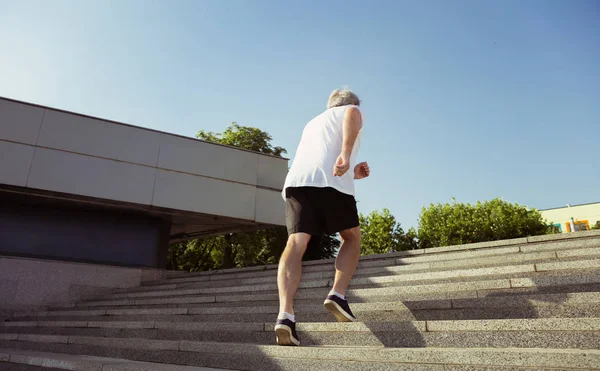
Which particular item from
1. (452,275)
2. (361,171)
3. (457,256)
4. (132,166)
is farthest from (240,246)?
(361,171)

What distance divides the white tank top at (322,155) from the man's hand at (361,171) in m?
0.17

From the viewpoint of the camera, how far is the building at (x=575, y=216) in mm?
51812

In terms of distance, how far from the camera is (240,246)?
73.9ft

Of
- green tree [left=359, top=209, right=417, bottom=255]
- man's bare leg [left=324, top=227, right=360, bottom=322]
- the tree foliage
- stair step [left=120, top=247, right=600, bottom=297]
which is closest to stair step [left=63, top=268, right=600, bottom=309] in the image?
stair step [left=120, top=247, right=600, bottom=297]

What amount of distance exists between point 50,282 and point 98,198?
7.16 feet

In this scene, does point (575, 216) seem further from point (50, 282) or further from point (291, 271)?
point (291, 271)

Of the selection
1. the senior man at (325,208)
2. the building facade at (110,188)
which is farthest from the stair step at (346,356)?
the building facade at (110,188)

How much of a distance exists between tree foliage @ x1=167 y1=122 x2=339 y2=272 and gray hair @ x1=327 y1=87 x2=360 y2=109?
17.9 meters

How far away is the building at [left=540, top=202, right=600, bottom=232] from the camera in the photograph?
51812 mm

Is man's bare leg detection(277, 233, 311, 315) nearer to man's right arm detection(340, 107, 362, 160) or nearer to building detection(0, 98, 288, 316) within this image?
man's right arm detection(340, 107, 362, 160)

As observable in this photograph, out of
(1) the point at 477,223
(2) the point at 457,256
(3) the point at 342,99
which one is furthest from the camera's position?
(1) the point at 477,223

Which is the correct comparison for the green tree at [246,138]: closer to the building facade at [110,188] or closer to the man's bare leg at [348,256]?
the building facade at [110,188]

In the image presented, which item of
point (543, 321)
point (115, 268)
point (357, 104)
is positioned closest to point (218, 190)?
point (115, 268)

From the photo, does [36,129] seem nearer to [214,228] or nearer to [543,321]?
[214,228]
